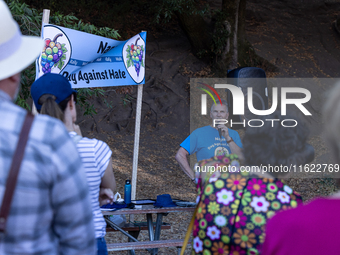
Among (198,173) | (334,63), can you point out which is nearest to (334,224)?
(198,173)

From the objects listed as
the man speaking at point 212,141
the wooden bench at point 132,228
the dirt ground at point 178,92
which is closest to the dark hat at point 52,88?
the man speaking at point 212,141

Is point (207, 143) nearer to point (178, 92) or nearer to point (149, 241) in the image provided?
point (149, 241)

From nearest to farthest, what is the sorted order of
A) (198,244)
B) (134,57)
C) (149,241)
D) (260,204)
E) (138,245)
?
1. (260,204)
2. (198,244)
3. (138,245)
4. (149,241)
5. (134,57)

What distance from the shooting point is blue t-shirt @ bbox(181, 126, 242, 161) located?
3523 millimetres

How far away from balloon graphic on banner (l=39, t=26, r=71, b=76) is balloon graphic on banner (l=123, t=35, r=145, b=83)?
75 cm

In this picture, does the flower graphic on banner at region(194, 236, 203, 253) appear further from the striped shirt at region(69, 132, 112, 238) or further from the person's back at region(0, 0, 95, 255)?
the person's back at region(0, 0, 95, 255)

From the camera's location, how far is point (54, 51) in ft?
12.1

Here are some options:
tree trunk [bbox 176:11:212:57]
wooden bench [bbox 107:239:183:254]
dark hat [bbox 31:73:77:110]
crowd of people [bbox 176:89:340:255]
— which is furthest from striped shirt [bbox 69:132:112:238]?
tree trunk [bbox 176:11:212:57]

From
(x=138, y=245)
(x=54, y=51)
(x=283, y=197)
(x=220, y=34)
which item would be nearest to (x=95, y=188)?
(x=283, y=197)

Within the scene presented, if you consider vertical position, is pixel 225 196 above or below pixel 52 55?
below

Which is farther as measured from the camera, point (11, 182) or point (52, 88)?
point (52, 88)

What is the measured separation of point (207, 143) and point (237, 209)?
2.04 meters

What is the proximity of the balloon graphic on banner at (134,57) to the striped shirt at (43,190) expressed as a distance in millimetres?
3307

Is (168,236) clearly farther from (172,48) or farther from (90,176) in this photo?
(172,48)
